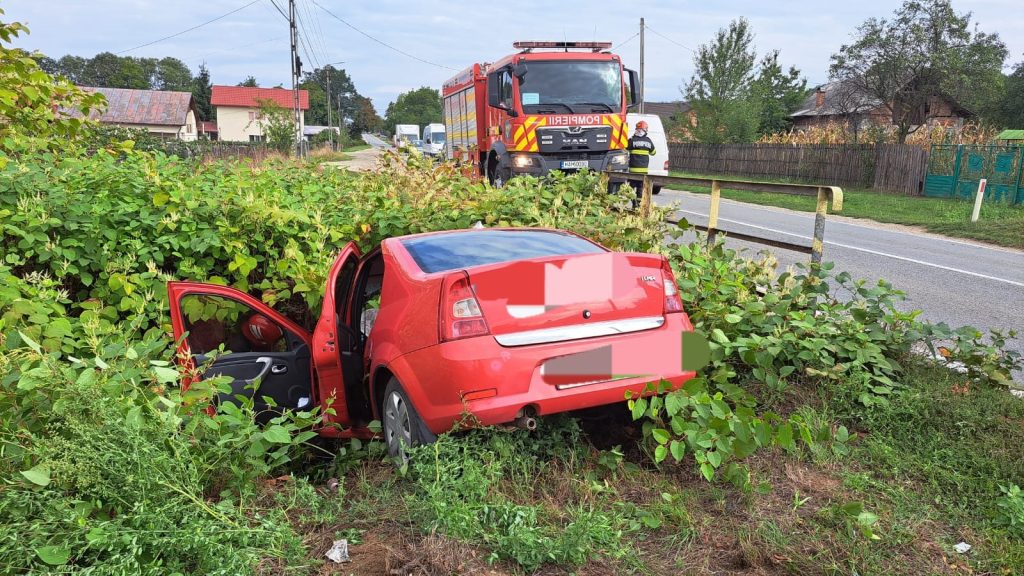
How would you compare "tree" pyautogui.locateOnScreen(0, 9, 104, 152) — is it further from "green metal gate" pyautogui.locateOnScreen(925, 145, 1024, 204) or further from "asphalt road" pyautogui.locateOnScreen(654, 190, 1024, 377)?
"green metal gate" pyautogui.locateOnScreen(925, 145, 1024, 204)

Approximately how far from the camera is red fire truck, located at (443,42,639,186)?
13.2 meters

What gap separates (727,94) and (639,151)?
21.1 metres

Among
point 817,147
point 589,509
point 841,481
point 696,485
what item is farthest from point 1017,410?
point 817,147

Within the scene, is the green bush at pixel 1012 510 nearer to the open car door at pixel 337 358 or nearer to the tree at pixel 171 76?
the open car door at pixel 337 358

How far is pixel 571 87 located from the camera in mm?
13602

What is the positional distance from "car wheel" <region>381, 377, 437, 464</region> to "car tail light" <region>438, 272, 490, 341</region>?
452mm

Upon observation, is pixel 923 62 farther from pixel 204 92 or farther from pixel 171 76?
pixel 171 76

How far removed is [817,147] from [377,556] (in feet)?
89.8

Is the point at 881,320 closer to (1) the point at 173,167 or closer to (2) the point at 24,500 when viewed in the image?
(2) the point at 24,500

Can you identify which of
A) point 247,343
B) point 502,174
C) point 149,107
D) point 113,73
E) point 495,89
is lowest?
point 247,343

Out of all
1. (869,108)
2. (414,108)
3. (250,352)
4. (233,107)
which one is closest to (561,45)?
(250,352)

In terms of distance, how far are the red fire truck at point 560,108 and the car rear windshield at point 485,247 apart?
881 centimetres

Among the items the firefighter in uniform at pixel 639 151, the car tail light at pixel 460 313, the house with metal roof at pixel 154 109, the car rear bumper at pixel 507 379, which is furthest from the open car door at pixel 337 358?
the house with metal roof at pixel 154 109

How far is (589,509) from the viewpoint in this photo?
117 inches
